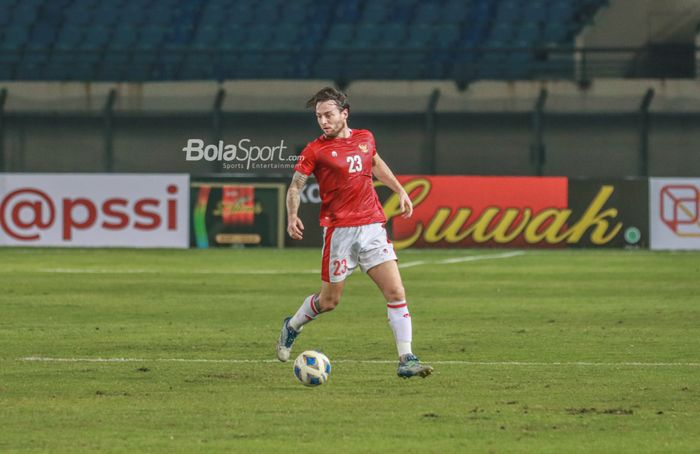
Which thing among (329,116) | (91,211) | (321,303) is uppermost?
(329,116)

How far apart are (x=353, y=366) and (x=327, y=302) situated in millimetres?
802

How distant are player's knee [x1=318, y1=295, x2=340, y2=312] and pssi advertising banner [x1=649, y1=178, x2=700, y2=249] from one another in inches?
789

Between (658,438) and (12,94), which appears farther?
(12,94)

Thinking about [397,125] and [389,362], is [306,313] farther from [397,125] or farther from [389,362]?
[397,125]

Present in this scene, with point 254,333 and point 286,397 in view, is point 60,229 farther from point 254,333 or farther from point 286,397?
point 286,397

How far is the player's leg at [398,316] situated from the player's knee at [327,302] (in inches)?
13.3

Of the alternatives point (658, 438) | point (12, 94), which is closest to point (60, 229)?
point (12, 94)

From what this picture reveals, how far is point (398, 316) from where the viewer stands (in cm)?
1097

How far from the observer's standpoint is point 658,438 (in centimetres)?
836

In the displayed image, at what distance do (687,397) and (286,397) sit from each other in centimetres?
273

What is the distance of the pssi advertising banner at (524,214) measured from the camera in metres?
30.6

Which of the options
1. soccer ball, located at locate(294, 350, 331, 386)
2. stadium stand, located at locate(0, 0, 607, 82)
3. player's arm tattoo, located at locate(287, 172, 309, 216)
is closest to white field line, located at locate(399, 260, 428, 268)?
stadium stand, located at locate(0, 0, 607, 82)

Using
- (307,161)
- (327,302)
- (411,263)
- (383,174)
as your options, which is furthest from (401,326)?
(411,263)

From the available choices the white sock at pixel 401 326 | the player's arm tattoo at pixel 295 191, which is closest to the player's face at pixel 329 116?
the player's arm tattoo at pixel 295 191
